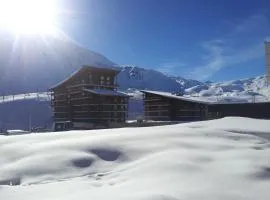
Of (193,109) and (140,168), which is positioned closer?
(140,168)

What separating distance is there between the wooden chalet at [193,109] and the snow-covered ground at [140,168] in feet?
104

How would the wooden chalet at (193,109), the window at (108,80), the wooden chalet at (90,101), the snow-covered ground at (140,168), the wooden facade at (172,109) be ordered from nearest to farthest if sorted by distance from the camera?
the snow-covered ground at (140,168)
the wooden chalet at (193,109)
the wooden facade at (172,109)
the wooden chalet at (90,101)
the window at (108,80)

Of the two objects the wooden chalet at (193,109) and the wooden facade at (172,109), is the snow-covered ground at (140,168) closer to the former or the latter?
the wooden chalet at (193,109)

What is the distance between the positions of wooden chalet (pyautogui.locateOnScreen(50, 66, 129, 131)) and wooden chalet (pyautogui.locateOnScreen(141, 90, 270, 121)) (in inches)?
174

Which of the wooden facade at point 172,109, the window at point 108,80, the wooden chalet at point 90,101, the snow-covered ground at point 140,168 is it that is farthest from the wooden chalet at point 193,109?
the snow-covered ground at point 140,168

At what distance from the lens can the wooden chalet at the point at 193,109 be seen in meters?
41.4

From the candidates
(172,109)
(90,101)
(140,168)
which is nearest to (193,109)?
(172,109)

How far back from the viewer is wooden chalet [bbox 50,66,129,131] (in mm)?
47906

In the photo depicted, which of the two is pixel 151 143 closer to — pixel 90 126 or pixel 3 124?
pixel 90 126

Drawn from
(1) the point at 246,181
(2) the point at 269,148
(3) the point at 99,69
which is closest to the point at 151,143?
(2) the point at 269,148

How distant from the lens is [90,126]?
4731 cm

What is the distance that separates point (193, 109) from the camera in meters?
44.4

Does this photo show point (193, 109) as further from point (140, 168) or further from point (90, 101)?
point (140, 168)

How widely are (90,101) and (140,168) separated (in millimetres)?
41462
